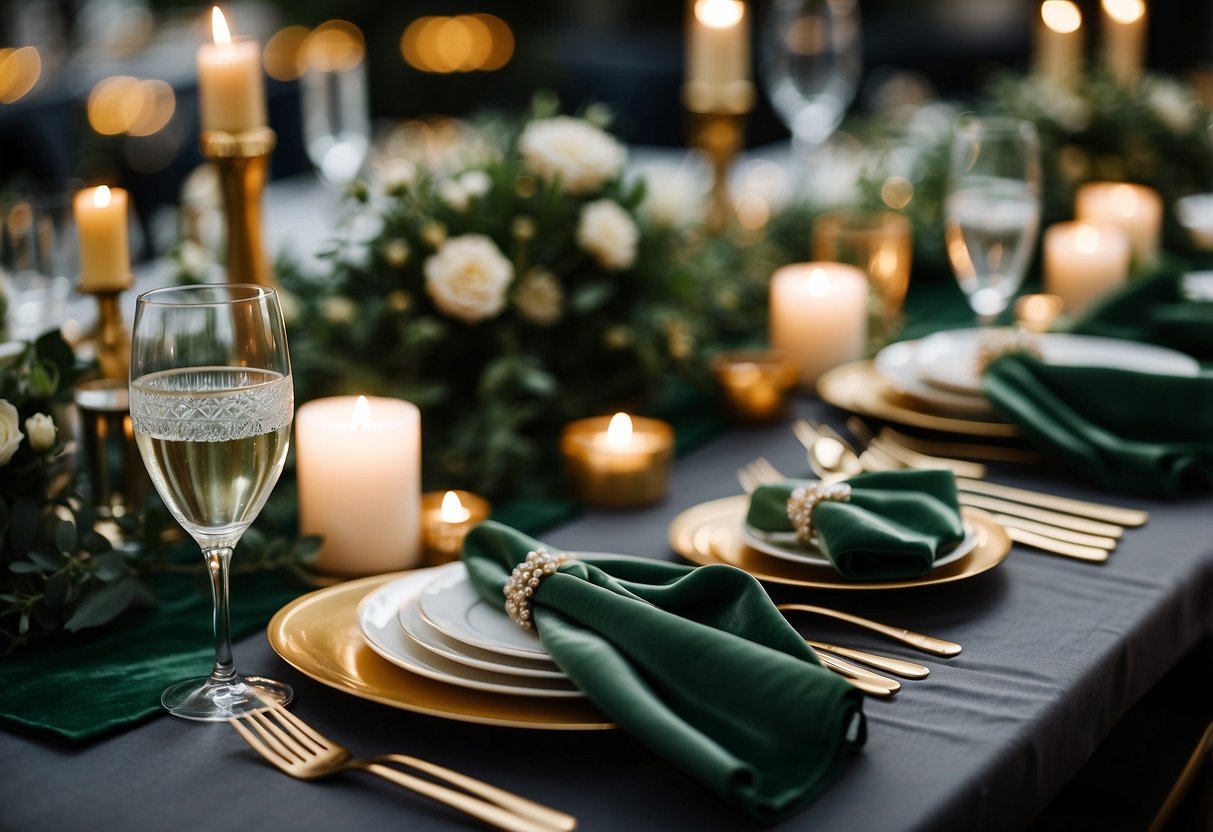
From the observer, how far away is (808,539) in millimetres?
1140

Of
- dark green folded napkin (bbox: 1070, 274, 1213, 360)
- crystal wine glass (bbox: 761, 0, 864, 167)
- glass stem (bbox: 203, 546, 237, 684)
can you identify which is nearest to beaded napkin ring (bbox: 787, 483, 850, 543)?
glass stem (bbox: 203, 546, 237, 684)

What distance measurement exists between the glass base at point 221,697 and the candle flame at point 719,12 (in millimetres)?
1524

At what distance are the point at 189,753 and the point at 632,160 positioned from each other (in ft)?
9.03

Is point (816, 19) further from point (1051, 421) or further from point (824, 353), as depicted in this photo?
point (1051, 421)

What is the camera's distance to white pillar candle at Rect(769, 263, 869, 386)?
1815 millimetres

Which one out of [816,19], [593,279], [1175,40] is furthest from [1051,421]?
[1175,40]

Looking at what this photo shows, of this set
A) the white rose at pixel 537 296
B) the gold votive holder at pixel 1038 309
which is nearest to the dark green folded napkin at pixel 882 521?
the white rose at pixel 537 296

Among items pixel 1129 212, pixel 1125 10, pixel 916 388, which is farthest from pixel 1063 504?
pixel 1125 10

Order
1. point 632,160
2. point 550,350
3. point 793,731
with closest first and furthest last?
point 793,731, point 550,350, point 632,160

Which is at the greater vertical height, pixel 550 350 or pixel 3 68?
pixel 3 68

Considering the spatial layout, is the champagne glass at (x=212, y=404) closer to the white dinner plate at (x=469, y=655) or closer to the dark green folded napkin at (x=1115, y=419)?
the white dinner plate at (x=469, y=655)

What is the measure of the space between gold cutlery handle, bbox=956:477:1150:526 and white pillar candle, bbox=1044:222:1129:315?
2.49ft

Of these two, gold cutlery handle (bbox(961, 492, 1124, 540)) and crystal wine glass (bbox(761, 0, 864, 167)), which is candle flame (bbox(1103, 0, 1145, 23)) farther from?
gold cutlery handle (bbox(961, 492, 1124, 540))

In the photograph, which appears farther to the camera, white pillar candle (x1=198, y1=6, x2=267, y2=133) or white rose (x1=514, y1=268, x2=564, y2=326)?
white rose (x1=514, y1=268, x2=564, y2=326)
